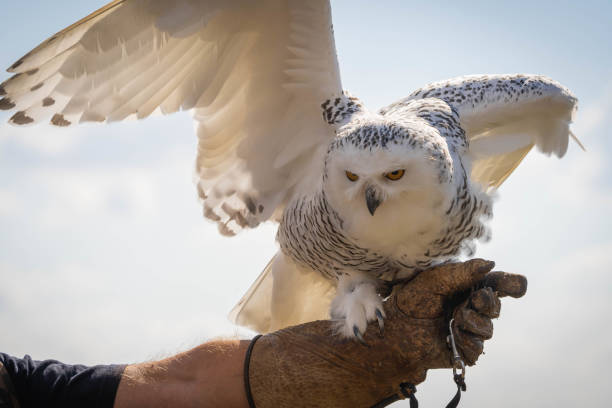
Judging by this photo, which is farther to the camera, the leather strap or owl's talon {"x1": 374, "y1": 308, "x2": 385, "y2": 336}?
owl's talon {"x1": 374, "y1": 308, "x2": 385, "y2": 336}

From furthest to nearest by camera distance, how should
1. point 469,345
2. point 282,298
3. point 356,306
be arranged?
1. point 282,298
2. point 356,306
3. point 469,345

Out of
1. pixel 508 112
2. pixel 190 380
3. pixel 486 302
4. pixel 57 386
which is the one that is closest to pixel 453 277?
pixel 486 302

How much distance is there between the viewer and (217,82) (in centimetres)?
319

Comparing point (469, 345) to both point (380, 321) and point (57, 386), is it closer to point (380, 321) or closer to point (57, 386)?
point (380, 321)

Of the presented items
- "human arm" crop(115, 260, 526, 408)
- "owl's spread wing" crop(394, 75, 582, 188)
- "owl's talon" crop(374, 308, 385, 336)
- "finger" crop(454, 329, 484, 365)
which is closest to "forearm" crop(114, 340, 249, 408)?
"human arm" crop(115, 260, 526, 408)

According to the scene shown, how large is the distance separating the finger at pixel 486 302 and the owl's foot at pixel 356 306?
1.27ft

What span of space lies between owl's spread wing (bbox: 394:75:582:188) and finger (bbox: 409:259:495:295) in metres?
1.00

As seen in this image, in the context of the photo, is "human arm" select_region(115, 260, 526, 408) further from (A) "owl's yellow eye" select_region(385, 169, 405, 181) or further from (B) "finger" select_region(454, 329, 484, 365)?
(A) "owl's yellow eye" select_region(385, 169, 405, 181)

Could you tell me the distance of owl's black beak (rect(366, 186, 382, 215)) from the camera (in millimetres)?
2191

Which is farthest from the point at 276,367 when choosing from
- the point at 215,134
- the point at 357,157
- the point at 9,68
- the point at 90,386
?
the point at 9,68

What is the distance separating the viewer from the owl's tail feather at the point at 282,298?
11.0 ft

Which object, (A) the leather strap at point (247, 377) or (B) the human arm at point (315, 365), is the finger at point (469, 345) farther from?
(A) the leather strap at point (247, 377)

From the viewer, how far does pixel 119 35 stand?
2811mm

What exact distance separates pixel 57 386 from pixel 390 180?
1499 millimetres
